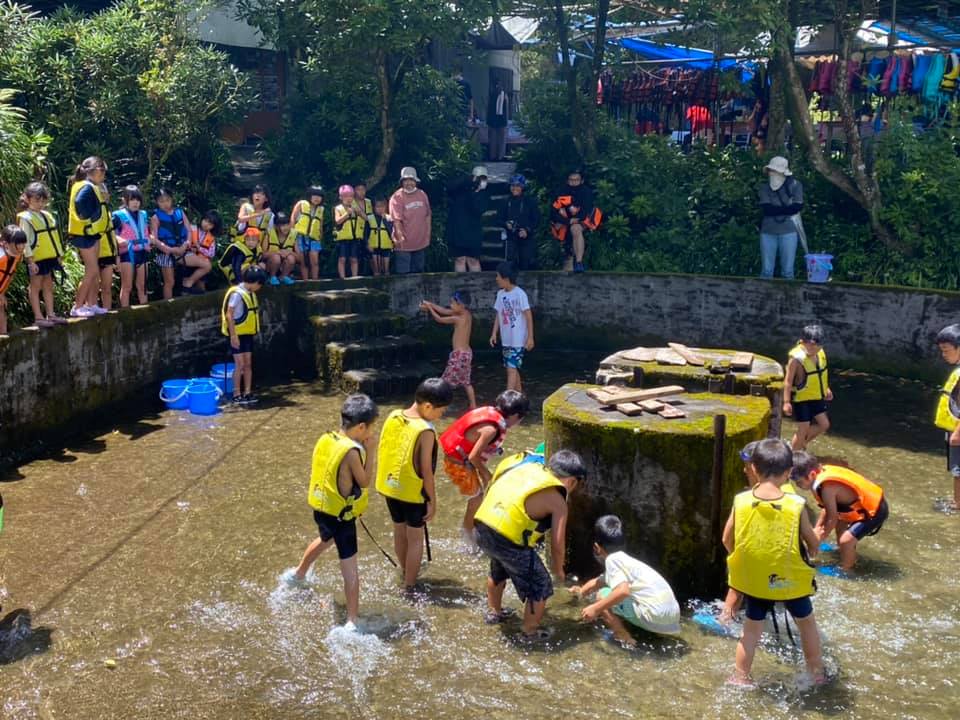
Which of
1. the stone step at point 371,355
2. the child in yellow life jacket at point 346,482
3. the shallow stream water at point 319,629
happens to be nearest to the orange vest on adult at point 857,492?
the shallow stream water at point 319,629

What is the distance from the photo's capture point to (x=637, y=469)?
7.55m

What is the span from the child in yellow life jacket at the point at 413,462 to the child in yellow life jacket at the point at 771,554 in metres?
2.20

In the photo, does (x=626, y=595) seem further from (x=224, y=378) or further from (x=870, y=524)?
(x=224, y=378)

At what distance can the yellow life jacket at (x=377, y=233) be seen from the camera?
16.5 m

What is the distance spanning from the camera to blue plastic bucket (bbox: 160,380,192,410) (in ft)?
42.5

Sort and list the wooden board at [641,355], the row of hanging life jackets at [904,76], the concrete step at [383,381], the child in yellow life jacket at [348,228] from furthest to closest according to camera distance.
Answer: the row of hanging life jackets at [904,76] < the child in yellow life jacket at [348,228] < the concrete step at [383,381] < the wooden board at [641,355]

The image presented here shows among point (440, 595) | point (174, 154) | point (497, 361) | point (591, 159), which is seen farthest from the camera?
point (591, 159)

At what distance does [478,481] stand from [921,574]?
11.5ft

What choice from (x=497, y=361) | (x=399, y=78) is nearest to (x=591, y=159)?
(x=399, y=78)

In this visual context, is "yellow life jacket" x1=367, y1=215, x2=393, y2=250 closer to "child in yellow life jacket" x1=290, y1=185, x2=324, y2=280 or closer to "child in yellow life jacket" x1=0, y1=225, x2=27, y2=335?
"child in yellow life jacket" x1=290, y1=185, x2=324, y2=280

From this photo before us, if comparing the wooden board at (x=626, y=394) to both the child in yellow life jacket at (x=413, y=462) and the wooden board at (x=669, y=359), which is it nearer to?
the wooden board at (x=669, y=359)

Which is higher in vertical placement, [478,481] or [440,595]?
[478,481]

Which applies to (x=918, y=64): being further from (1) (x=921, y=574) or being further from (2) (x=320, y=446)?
(2) (x=320, y=446)

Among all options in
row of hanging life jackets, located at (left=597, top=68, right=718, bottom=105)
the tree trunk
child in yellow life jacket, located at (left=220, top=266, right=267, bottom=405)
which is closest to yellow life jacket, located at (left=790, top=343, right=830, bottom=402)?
child in yellow life jacket, located at (left=220, top=266, right=267, bottom=405)
